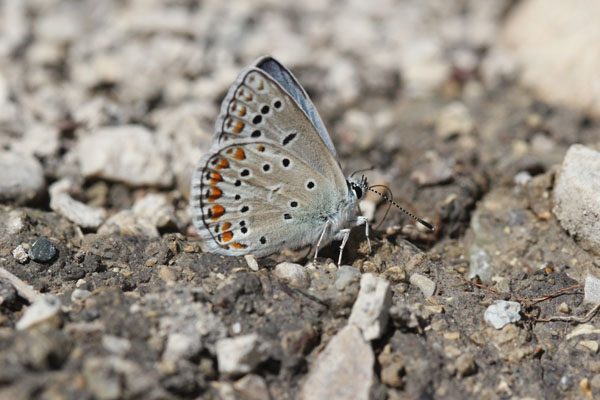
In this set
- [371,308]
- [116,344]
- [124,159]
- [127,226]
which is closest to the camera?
[116,344]

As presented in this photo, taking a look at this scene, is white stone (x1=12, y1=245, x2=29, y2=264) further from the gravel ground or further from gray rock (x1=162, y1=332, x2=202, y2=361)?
gray rock (x1=162, y1=332, x2=202, y2=361)

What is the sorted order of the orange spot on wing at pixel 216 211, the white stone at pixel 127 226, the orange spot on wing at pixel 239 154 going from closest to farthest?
the orange spot on wing at pixel 239 154, the orange spot on wing at pixel 216 211, the white stone at pixel 127 226

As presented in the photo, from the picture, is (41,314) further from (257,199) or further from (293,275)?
(257,199)

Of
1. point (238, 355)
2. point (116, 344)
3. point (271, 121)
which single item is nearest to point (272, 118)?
point (271, 121)

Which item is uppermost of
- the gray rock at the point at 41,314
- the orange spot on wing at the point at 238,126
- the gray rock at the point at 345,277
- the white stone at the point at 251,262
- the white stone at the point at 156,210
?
the orange spot on wing at the point at 238,126

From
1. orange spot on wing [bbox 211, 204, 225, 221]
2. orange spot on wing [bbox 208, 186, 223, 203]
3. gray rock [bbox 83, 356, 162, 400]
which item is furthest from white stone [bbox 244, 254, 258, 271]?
gray rock [bbox 83, 356, 162, 400]

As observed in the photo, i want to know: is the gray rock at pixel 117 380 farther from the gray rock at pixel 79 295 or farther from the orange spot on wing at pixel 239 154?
the orange spot on wing at pixel 239 154

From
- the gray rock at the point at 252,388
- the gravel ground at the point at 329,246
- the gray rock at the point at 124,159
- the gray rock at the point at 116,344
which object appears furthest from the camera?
the gray rock at the point at 124,159

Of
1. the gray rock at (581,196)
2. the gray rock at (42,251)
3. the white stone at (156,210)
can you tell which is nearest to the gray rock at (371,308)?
the gray rock at (581,196)
